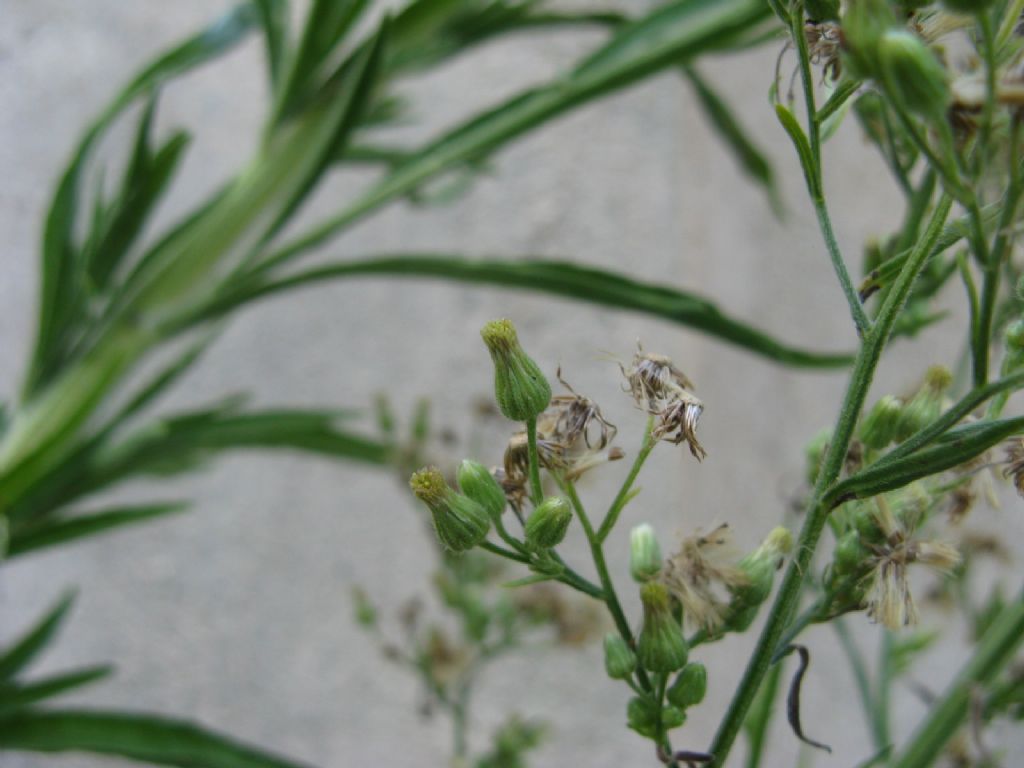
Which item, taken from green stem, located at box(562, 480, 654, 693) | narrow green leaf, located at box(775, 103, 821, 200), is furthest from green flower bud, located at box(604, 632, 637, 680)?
narrow green leaf, located at box(775, 103, 821, 200)

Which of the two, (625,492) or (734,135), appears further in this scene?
(734,135)

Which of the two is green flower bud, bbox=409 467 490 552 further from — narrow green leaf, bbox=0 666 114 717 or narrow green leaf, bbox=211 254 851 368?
narrow green leaf, bbox=0 666 114 717

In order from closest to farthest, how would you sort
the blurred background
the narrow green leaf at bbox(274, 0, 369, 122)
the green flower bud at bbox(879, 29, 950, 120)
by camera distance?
the green flower bud at bbox(879, 29, 950, 120)
the narrow green leaf at bbox(274, 0, 369, 122)
the blurred background

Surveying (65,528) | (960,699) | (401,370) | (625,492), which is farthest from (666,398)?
(401,370)

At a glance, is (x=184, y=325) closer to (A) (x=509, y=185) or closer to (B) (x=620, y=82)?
(B) (x=620, y=82)

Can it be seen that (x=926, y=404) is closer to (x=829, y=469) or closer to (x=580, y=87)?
(x=829, y=469)

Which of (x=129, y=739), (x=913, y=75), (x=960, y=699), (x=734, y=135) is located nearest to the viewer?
(x=913, y=75)
